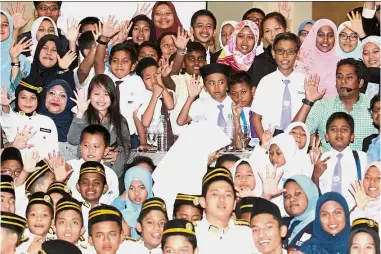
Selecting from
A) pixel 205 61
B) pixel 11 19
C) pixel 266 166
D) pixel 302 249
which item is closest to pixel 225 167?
pixel 266 166

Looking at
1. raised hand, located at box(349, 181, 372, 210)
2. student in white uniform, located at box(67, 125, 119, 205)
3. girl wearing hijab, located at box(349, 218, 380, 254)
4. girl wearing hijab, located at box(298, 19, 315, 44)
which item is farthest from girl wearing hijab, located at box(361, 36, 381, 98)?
student in white uniform, located at box(67, 125, 119, 205)

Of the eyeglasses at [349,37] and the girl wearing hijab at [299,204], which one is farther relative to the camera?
the eyeglasses at [349,37]

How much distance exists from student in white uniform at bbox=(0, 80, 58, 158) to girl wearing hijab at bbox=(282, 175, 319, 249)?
68.6 inches

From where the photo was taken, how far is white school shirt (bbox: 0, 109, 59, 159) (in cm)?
855

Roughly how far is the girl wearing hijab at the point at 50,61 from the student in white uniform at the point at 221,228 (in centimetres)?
205

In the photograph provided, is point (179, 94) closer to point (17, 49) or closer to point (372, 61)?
point (17, 49)

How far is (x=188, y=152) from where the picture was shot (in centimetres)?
823

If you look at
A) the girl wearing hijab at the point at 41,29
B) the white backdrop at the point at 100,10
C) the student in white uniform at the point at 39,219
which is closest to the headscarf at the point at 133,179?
the student in white uniform at the point at 39,219

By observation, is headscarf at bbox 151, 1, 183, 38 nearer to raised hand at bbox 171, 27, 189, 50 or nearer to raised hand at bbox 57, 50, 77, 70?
raised hand at bbox 171, 27, 189, 50

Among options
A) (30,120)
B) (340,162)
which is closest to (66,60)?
(30,120)

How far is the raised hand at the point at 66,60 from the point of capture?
9.07 meters

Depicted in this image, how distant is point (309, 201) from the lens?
7848 millimetres

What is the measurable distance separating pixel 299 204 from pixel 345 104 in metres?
1.13

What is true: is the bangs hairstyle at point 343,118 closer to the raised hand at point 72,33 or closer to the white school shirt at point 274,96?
the white school shirt at point 274,96
